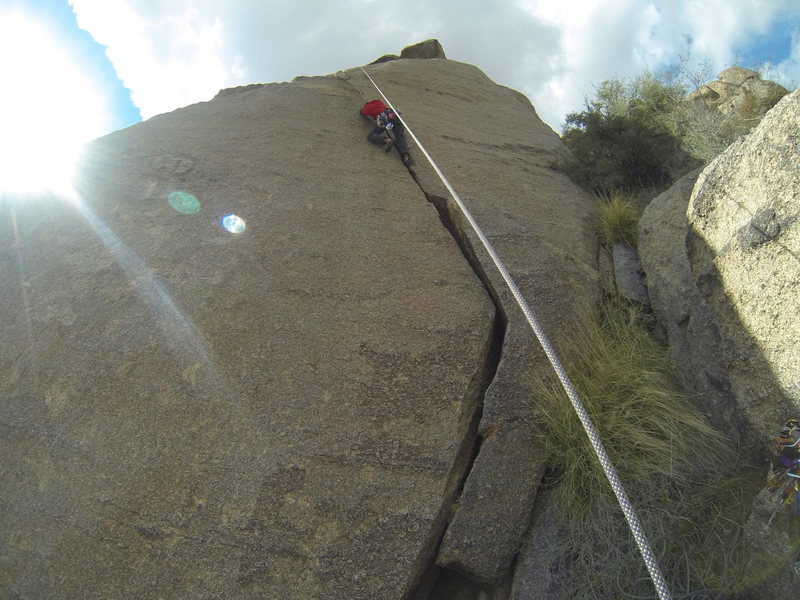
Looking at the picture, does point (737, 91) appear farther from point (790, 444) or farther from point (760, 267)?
point (790, 444)

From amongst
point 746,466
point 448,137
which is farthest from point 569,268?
point 448,137

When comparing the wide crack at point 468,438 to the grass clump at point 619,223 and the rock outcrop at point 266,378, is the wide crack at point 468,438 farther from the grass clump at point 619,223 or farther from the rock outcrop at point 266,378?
the grass clump at point 619,223

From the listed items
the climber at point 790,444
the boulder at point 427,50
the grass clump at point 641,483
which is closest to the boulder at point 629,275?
the grass clump at point 641,483

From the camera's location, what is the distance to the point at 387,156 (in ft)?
18.9

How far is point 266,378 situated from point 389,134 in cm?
375

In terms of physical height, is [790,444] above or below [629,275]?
below

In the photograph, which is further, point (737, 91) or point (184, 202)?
point (737, 91)

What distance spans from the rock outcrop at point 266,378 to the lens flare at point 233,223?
2 centimetres

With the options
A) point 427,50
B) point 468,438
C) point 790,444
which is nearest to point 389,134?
point 468,438

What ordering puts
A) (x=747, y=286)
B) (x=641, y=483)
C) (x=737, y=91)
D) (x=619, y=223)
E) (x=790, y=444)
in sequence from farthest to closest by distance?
(x=737, y=91)
(x=619, y=223)
(x=747, y=286)
(x=641, y=483)
(x=790, y=444)

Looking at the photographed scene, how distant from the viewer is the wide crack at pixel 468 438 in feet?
9.24

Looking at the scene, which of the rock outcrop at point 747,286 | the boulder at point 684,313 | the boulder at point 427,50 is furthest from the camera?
the boulder at point 427,50

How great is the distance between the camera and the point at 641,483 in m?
2.83

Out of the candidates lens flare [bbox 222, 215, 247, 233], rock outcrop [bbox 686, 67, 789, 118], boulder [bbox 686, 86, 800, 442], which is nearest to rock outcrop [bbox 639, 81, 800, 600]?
boulder [bbox 686, 86, 800, 442]
